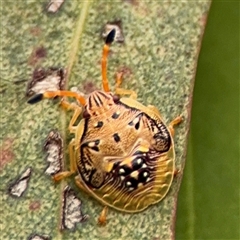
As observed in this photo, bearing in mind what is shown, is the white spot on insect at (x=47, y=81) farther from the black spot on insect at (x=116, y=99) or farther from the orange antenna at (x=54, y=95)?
the black spot on insect at (x=116, y=99)

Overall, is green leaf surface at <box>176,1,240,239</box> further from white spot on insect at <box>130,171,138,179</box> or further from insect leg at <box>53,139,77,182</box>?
insect leg at <box>53,139,77,182</box>

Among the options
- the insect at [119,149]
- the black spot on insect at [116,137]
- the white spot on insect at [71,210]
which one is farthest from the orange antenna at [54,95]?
the white spot on insect at [71,210]

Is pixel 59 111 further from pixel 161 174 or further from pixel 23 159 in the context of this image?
pixel 161 174

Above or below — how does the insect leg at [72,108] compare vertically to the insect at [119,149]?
above

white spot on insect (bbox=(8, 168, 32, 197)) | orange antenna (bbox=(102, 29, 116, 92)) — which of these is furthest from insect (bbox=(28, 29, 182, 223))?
white spot on insect (bbox=(8, 168, 32, 197))

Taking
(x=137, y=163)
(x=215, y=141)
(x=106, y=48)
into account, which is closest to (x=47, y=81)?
(x=106, y=48)
